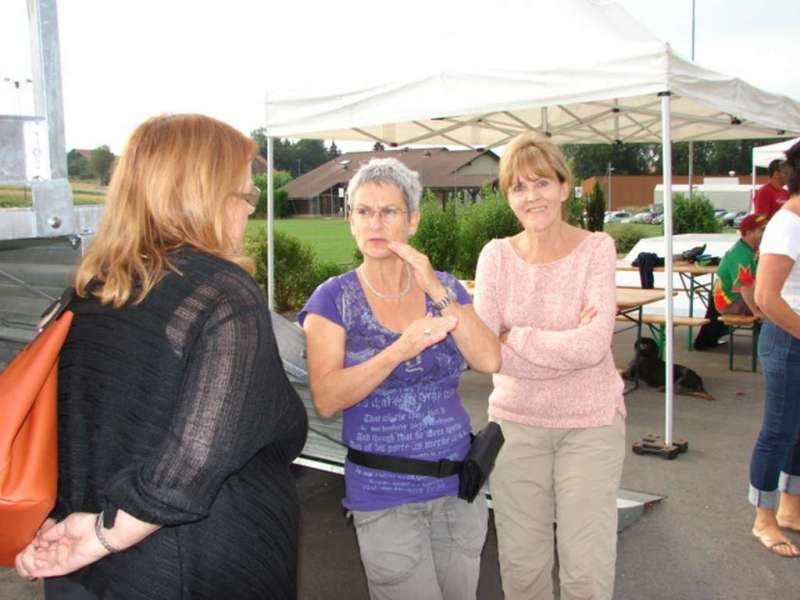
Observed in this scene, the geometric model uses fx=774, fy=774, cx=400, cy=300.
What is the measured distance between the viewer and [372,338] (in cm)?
228

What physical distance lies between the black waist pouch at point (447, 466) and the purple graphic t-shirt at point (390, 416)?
21mm

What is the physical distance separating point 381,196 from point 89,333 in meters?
1.08

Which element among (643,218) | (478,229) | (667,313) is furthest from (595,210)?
(643,218)

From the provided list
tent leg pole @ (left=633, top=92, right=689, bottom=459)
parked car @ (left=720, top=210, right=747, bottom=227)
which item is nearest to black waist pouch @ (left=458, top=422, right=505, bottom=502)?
tent leg pole @ (left=633, top=92, right=689, bottom=459)

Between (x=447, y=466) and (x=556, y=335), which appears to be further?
(x=556, y=335)

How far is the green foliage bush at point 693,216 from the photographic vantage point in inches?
953

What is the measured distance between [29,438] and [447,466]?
3.96 feet

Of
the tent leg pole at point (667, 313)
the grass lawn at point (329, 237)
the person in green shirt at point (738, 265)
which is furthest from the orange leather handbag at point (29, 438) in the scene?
the grass lawn at point (329, 237)

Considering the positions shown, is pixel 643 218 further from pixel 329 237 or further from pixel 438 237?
pixel 438 237

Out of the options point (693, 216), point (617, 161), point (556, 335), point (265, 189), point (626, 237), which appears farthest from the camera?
point (617, 161)

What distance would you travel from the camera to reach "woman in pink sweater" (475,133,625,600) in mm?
2564

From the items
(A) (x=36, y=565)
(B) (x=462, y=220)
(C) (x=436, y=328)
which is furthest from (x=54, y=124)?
(B) (x=462, y=220)

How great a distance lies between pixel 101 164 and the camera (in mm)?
1783

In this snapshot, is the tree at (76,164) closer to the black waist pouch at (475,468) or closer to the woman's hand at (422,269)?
the woman's hand at (422,269)
